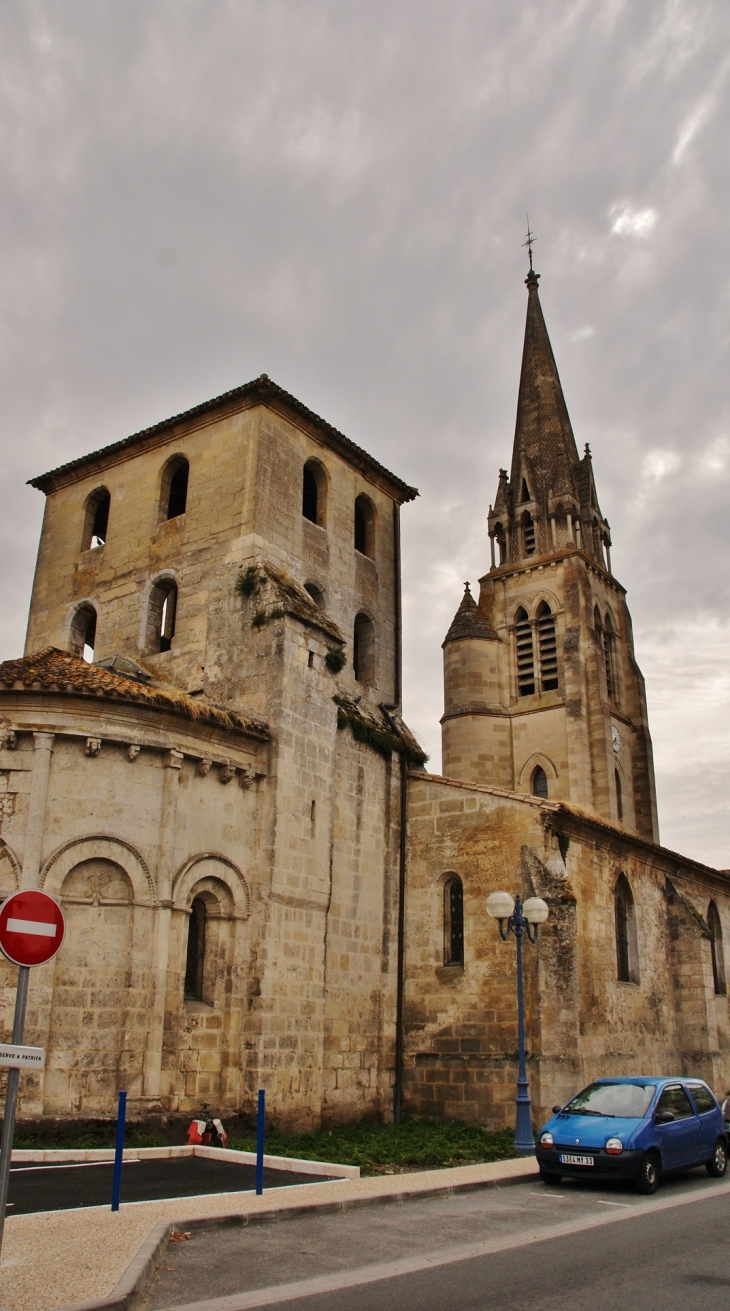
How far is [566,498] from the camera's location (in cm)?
3600

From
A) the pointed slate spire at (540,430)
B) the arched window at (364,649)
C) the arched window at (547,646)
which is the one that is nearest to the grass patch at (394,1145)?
the arched window at (364,649)

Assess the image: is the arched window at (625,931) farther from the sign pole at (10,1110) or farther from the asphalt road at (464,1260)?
the sign pole at (10,1110)

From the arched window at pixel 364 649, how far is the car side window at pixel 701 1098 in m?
11.3

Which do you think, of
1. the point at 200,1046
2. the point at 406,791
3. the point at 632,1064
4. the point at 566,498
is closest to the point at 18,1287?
the point at 200,1046

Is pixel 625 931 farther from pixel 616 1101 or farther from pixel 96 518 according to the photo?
pixel 96 518

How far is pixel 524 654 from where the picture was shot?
111ft

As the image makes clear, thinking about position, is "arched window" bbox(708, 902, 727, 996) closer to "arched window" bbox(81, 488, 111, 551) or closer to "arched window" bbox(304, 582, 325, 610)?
"arched window" bbox(304, 582, 325, 610)

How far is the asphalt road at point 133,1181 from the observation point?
9.14 meters

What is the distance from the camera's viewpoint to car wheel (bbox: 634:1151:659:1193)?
36.0 ft

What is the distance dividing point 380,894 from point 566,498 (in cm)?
2124

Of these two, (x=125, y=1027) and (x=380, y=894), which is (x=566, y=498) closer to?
(x=380, y=894)

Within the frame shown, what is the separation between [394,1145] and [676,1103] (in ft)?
14.6

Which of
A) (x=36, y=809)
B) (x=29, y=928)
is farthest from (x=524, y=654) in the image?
(x=29, y=928)

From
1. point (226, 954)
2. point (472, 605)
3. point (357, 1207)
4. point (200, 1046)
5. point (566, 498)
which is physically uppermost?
point (566, 498)
